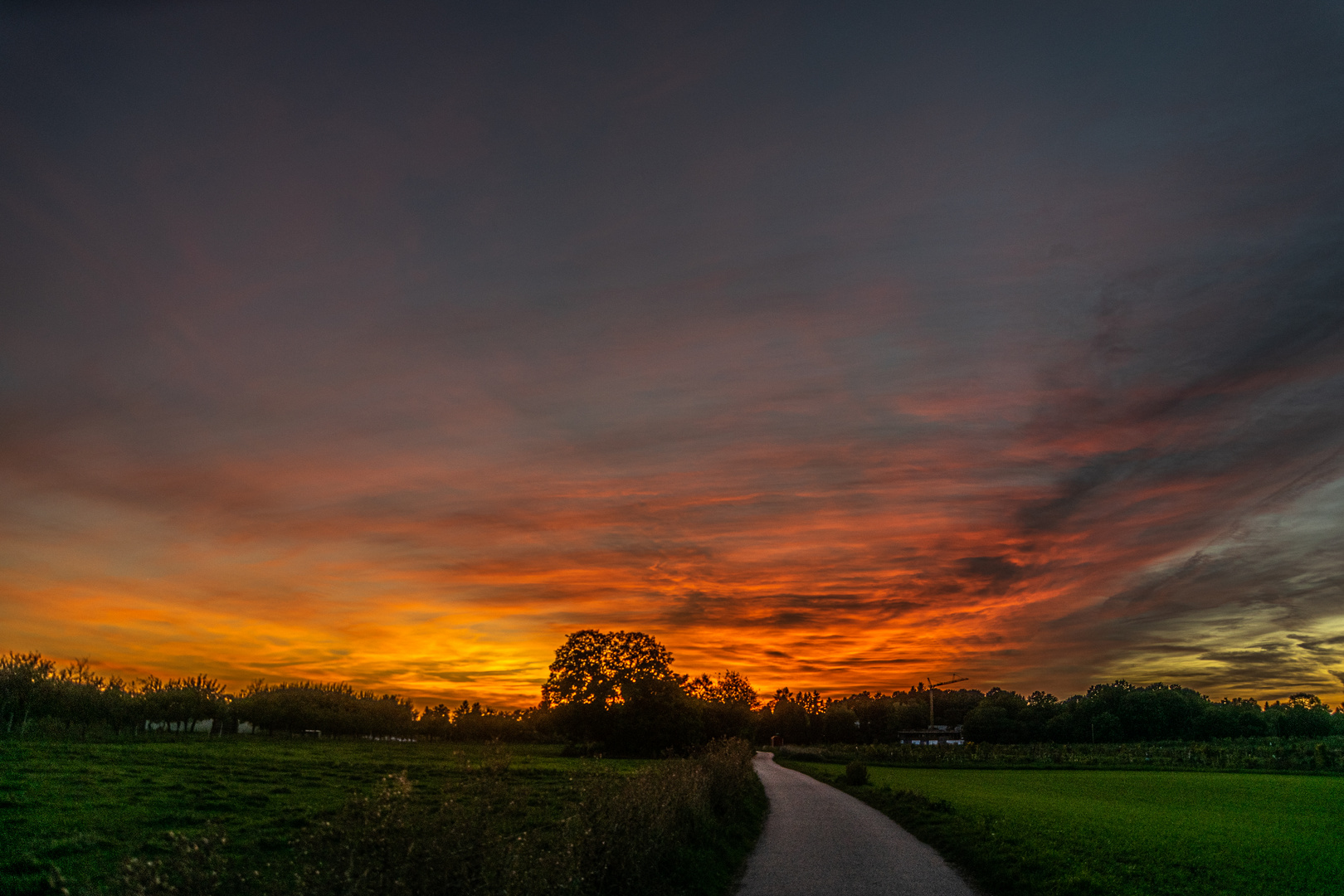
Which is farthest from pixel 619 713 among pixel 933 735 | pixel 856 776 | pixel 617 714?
pixel 933 735

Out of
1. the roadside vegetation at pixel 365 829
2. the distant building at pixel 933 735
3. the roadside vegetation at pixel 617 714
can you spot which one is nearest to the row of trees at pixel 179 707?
the roadside vegetation at pixel 617 714

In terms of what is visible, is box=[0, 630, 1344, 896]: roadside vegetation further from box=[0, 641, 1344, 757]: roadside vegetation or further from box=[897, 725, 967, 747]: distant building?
box=[897, 725, 967, 747]: distant building

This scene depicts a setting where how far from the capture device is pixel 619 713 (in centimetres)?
7925

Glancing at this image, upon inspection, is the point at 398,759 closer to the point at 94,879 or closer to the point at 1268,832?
the point at 94,879

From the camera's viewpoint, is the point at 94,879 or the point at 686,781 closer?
the point at 94,879

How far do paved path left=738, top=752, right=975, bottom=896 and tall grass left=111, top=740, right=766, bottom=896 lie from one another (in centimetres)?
145

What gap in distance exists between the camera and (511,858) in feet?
26.0

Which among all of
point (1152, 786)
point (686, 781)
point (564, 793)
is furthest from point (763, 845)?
point (1152, 786)

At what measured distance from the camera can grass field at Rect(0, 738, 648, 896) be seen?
1570 cm

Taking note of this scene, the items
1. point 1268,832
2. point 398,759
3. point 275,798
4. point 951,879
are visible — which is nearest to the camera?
point 951,879

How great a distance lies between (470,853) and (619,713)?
249 ft

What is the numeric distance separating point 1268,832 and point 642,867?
1019 inches

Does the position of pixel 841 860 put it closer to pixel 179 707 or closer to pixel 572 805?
pixel 572 805

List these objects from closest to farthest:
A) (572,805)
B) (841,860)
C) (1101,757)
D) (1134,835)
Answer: (572,805) < (841,860) < (1134,835) < (1101,757)
